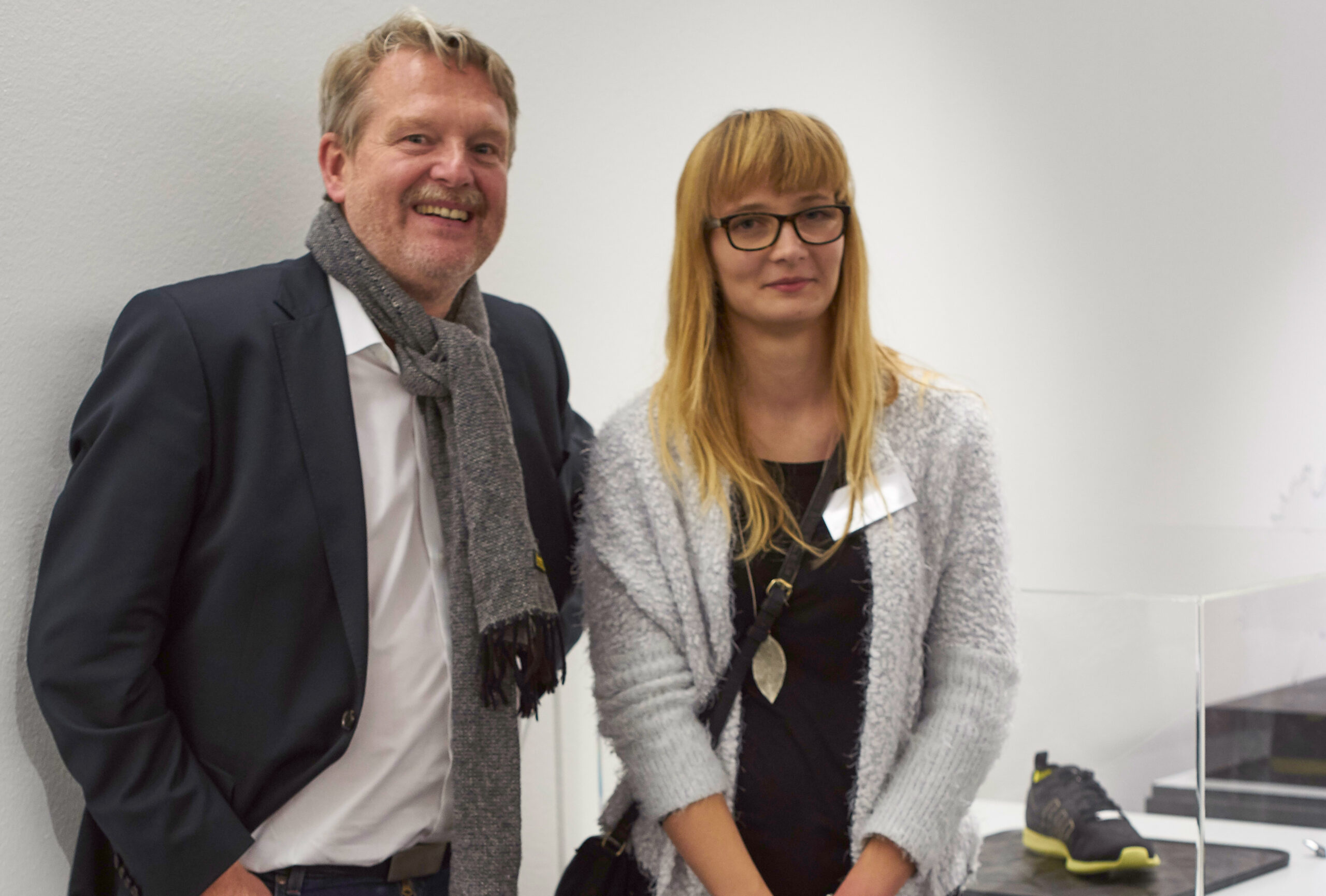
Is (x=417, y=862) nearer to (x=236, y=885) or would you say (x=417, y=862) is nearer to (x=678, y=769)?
(x=236, y=885)

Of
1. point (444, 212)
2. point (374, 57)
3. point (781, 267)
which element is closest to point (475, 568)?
point (444, 212)

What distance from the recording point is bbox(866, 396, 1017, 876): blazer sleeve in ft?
4.98

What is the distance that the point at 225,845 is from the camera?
123cm

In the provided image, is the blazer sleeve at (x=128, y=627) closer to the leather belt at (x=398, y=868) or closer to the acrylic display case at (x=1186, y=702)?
the leather belt at (x=398, y=868)

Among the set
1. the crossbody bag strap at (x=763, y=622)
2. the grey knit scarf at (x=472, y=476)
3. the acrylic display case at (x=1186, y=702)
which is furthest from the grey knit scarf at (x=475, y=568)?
the acrylic display case at (x=1186, y=702)

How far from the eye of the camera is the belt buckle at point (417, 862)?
1414 millimetres

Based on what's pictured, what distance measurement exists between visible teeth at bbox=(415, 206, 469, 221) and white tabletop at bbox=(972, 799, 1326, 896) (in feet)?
4.85

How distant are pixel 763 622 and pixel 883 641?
17cm

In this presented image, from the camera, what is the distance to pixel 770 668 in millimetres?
1554

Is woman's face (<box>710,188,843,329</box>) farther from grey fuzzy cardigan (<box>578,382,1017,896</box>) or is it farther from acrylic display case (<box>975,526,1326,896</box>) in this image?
acrylic display case (<box>975,526,1326,896</box>)

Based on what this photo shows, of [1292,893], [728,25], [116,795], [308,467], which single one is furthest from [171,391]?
[1292,893]

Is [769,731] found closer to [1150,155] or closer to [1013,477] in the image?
[1013,477]

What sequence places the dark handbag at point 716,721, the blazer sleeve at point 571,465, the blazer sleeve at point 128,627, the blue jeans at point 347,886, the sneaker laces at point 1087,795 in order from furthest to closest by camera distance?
the sneaker laces at point 1087,795
the blazer sleeve at point 571,465
the dark handbag at point 716,721
the blue jeans at point 347,886
the blazer sleeve at point 128,627

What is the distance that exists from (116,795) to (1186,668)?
1.81 metres
